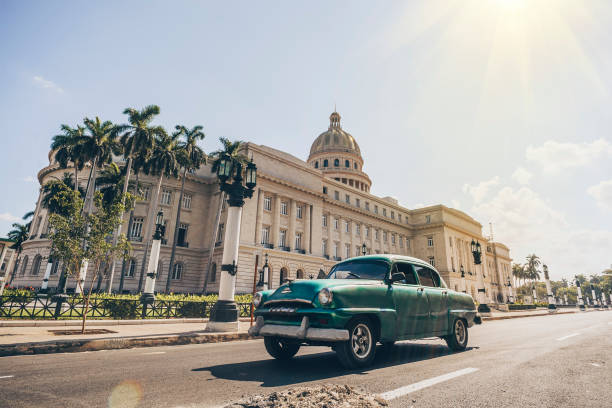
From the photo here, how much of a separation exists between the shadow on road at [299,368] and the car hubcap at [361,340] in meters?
0.25

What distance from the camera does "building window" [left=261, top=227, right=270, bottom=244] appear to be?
130 ft

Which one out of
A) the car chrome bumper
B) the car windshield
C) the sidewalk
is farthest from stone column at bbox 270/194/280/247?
the car chrome bumper

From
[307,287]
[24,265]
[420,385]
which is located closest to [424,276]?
[307,287]

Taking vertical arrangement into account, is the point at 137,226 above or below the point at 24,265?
above

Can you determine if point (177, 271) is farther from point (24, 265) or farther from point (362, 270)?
point (362, 270)

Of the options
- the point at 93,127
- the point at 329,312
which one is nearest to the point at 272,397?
the point at 329,312

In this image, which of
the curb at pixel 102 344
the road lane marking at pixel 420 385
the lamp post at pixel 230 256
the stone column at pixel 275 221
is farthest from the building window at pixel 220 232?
the road lane marking at pixel 420 385

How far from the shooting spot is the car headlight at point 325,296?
4.72 m

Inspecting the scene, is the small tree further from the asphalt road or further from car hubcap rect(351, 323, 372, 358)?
car hubcap rect(351, 323, 372, 358)

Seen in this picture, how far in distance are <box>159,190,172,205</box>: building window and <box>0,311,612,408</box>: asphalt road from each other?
35.8 m

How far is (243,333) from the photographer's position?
10484mm

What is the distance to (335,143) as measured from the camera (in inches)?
2896

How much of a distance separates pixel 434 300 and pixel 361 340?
88.4 inches

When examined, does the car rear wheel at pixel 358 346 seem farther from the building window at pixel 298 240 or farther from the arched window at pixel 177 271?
the building window at pixel 298 240
